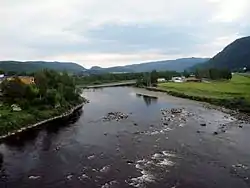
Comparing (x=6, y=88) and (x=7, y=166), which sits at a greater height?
(x=6, y=88)

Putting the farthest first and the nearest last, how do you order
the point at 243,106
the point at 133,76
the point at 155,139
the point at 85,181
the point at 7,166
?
the point at 133,76 → the point at 243,106 → the point at 155,139 → the point at 7,166 → the point at 85,181

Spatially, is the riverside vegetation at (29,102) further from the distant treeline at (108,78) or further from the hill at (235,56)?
the hill at (235,56)

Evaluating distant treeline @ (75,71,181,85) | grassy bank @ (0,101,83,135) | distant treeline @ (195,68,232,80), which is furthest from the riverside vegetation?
distant treeline @ (195,68,232,80)

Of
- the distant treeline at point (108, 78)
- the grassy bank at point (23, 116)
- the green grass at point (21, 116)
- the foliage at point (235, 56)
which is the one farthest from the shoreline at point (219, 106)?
the foliage at point (235, 56)

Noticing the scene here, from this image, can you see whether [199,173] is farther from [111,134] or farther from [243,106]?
[243,106]

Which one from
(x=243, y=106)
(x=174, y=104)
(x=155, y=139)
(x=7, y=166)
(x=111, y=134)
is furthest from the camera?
(x=174, y=104)

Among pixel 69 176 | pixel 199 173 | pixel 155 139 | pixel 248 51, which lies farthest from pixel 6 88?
pixel 248 51

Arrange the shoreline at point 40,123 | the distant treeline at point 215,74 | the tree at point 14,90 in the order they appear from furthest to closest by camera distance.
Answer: the distant treeline at point 215,74, the tree at point 14,90, the shoreline at point 40,123
